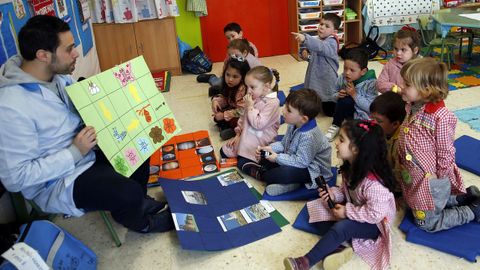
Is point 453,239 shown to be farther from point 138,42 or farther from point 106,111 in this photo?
point 138,42

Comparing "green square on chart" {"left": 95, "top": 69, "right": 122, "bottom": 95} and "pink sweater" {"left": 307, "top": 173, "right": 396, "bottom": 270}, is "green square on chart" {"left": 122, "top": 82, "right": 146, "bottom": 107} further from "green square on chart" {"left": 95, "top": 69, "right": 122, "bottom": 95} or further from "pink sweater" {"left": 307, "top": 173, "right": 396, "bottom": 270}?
"pink sweater" {"left": 307, "top": 173, "right": 396, "bottom": 270}

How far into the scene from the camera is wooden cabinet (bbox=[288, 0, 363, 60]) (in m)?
5.13

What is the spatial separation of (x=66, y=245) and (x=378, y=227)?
1478 mm

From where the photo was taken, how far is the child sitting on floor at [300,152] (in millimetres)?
2291

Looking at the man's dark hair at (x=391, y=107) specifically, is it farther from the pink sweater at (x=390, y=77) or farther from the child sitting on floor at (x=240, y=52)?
the child sitting on floor at (x=240, y=52)

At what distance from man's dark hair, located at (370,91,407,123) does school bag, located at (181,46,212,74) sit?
3.18m

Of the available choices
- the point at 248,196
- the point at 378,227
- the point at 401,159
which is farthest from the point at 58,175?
the point at 401,159

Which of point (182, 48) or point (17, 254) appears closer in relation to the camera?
point (17, 254)

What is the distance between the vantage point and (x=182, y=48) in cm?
535

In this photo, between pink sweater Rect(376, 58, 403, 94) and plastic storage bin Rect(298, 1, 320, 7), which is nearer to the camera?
pink sweater Rect(376, 58, 403, 94)

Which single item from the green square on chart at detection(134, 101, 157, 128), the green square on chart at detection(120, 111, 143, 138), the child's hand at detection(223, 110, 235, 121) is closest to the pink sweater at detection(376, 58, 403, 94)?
the child's hand at detection(223, 110, 235, 121)

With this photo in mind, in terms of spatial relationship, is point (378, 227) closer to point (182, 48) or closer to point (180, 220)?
point (180, 220)

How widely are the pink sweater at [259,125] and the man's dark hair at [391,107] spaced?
26.7 inches

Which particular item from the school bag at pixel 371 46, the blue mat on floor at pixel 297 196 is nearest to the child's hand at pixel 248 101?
the blue mat on floor at pixel 297 196
